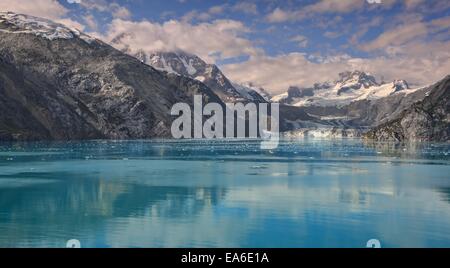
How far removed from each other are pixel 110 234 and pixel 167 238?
556 centimetres

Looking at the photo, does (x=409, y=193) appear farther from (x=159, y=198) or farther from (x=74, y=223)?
(x=74, y=223)

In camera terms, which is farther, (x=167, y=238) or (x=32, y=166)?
(x=32, y=166)

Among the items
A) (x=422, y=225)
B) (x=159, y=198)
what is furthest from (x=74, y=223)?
(x=422, y=225)

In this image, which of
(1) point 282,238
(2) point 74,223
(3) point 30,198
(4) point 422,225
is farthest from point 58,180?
(4) point 422,225

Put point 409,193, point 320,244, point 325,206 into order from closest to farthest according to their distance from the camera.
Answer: point 320,244
point 325,206
point 409,193

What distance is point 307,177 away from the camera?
103312mm

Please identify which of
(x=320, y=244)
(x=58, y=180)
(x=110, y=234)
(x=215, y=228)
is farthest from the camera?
(x=58, y=180)

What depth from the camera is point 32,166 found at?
12312 centimetres

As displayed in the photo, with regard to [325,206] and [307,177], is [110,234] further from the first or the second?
[307,177]
